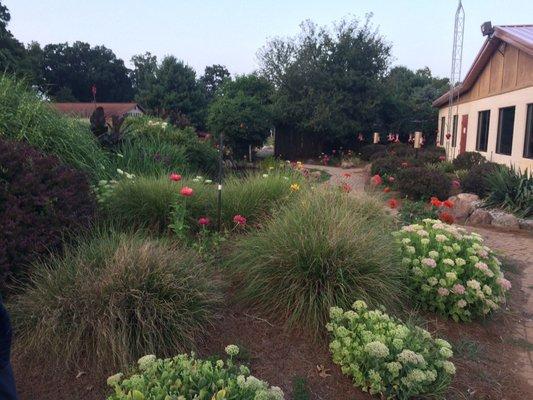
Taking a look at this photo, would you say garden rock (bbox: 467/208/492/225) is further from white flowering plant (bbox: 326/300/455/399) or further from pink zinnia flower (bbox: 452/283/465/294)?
white flowering plant (bbox: 326/300/455/399)

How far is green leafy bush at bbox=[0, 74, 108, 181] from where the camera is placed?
5.36 m

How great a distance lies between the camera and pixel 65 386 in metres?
2.68

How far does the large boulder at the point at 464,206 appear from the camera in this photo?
890 centimetres

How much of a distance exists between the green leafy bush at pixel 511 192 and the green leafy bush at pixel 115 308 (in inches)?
286

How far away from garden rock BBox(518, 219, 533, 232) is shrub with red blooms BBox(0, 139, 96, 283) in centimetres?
713

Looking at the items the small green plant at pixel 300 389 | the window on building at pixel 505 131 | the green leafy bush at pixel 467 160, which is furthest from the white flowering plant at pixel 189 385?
the green leafy bush at pixel 467 160

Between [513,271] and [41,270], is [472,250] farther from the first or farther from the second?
[41,270]

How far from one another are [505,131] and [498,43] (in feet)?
9.16

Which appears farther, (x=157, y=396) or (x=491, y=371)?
(x=491, y=371)

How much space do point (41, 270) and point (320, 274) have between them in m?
1.96

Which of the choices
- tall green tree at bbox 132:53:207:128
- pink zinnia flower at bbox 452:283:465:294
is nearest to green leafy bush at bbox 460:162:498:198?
pink zinnia flower at bbox 452:283:465:294

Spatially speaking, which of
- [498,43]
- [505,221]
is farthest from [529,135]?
[505,221]

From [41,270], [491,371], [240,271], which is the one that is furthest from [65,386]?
[491,371]

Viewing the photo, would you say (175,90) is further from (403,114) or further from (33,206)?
(33,206)
